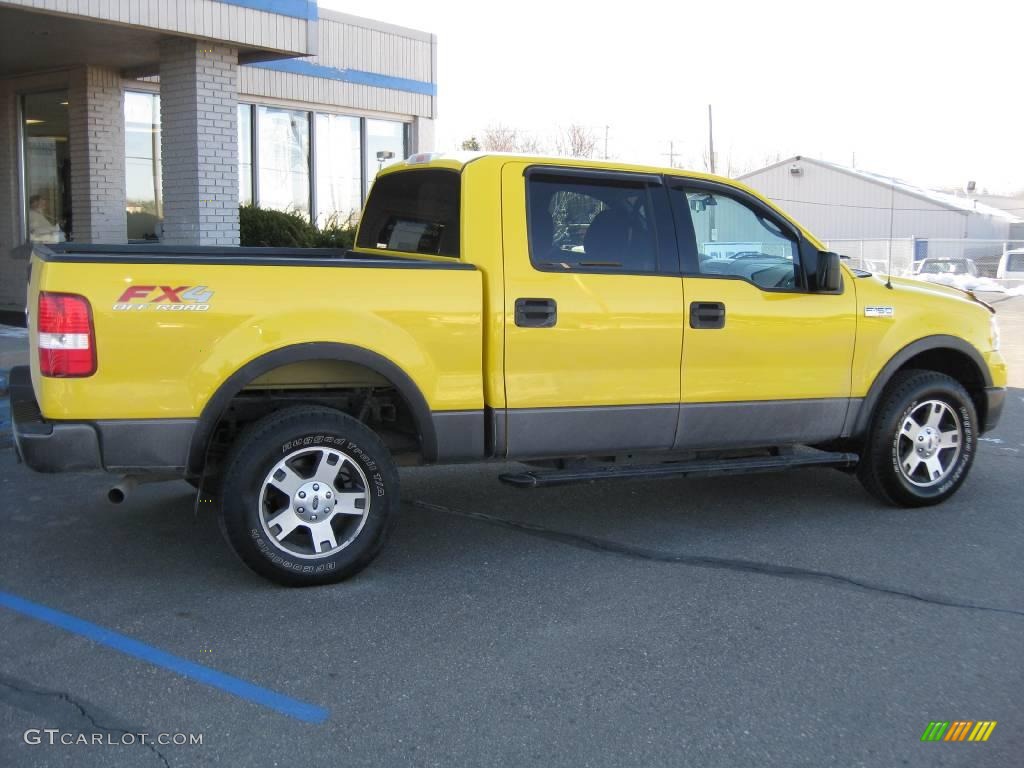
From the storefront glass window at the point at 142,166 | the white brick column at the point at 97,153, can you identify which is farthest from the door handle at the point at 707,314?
the storefront glass window at the point at 142,166

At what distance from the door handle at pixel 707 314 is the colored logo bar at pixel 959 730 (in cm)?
258

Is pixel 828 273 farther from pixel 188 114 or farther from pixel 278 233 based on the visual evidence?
pixel 278 233

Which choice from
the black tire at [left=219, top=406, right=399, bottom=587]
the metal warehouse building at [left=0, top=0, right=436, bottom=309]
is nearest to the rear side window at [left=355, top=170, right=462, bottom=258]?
the black tire at [left=219, top=406, right=399, bottom=587]

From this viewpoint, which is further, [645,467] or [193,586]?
[645,467]

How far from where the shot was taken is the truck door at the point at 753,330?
19.4ft

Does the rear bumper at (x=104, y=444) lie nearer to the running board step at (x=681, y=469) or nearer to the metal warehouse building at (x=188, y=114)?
the running board step at (x=681, y=469)

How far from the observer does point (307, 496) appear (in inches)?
200

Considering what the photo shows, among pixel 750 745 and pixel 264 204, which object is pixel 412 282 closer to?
pixel 750 745

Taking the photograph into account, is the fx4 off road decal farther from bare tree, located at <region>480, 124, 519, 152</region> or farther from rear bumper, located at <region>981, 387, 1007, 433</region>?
bare tree, located at <region>480, 124, 519, 152</region>

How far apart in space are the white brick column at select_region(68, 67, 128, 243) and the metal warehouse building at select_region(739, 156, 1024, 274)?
139 ft

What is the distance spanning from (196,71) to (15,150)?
5.17 metres

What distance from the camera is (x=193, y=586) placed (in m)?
5.16

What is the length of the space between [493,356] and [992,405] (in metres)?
3.50

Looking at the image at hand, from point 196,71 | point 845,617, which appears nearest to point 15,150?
point 196,71
